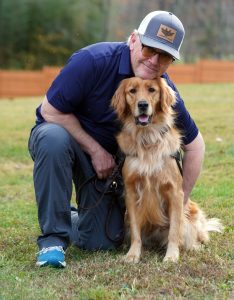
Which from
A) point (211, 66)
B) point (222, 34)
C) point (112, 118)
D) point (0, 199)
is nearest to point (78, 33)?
point (211, 66)

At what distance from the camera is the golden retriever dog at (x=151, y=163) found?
4.17 metres

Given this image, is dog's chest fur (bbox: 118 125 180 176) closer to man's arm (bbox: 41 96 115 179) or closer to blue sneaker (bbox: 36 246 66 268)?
man's arm (bbox: 41 96 115 179)

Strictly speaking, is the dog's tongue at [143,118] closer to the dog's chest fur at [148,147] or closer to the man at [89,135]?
the dog's chest fur at [148,147]

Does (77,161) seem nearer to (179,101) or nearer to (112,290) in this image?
(179,101)

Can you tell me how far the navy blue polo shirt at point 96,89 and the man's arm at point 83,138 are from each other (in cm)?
5

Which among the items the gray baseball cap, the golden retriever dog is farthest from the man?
the golden retriever dog

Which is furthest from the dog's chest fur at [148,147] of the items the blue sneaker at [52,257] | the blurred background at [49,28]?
the blurred background at [49,28]

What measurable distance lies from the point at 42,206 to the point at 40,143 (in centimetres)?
42

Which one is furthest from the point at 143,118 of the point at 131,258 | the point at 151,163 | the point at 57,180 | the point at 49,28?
the point at 49,28

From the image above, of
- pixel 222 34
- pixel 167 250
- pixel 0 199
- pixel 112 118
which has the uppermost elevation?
pixel 112 118

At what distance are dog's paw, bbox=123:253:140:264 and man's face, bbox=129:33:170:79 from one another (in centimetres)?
120

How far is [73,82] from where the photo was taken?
4.14m

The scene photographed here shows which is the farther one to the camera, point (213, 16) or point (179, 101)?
point (213, 16)

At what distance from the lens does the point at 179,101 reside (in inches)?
171
